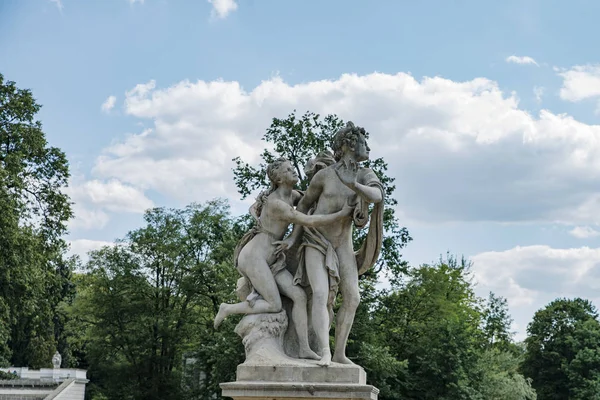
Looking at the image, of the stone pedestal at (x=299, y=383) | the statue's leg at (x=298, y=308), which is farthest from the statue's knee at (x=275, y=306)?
the stone pedestal at (x=299, y=383)

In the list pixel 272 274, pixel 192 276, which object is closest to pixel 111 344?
pixel 192 276

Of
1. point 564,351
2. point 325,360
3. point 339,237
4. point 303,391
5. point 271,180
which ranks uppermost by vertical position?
point 564,351

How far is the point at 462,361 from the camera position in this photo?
31672mm

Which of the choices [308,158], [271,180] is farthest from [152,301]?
[271,180]

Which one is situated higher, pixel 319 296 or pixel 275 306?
pixel 319 296

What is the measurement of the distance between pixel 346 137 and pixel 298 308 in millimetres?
1916

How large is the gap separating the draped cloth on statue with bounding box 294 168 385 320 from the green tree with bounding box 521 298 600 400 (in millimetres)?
39044

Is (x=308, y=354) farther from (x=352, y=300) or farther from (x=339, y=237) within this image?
(x=339, y=237)

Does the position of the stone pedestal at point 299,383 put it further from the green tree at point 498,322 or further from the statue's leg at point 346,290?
the green tree at point 498,322

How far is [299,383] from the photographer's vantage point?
29.5 feet

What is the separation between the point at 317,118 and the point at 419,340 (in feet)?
28.7

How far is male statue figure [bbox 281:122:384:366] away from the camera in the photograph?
9.48 meters

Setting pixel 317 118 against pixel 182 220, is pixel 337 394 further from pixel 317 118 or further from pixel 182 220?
pixel 182 220

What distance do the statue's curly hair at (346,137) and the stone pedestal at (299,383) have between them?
232 centimetres
